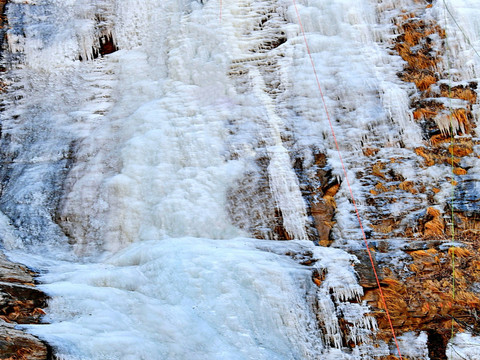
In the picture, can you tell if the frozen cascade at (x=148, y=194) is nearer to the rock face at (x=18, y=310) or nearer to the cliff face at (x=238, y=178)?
the cliff face at (x=238, y=178)

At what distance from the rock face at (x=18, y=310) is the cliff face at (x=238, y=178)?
0.6 inches

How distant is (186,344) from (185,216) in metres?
2.19

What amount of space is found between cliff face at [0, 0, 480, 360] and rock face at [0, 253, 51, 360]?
0.02m

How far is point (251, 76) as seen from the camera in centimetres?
752

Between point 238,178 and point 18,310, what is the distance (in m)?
3.17

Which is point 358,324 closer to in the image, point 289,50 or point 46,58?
point 289,50

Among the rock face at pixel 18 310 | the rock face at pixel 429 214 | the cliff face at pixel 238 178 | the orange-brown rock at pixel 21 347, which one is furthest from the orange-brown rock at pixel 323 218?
the orange-brown rock at pixel 21 347

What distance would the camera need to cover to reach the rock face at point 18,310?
348 centimetres

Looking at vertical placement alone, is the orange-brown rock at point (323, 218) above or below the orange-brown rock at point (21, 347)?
below

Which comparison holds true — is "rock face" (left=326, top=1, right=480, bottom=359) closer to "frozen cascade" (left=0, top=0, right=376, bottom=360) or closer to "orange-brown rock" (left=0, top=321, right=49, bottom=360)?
"frozen cascade" (left=0, top=0, right=376, bottom=360)

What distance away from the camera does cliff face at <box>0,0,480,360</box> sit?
4.64 meters

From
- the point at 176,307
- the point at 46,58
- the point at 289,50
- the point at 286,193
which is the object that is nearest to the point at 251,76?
the point at 289,50

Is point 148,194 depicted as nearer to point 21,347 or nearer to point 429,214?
point 21,347

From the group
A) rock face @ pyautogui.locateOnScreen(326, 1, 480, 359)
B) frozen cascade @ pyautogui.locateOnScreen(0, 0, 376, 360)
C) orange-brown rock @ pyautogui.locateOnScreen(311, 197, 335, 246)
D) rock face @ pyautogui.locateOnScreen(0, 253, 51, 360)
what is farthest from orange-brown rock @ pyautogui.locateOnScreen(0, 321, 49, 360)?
orange-brown rock @ pyautogui.locateOnScreen(311, 197, 335, 246)
